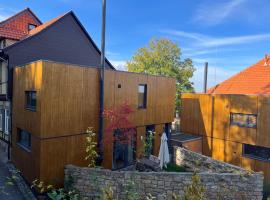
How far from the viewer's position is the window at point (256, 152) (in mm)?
16047

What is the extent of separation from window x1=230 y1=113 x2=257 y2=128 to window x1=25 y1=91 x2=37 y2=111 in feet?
45.4

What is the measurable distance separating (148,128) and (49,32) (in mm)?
9849

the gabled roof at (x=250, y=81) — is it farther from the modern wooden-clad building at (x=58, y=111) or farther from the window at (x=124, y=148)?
the window at (x=124, y=148)

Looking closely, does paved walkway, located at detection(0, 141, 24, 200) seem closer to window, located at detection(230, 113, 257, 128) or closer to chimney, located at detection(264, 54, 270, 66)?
window, located at detection(230, 113, 257, 128)

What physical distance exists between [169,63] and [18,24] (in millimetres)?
17821

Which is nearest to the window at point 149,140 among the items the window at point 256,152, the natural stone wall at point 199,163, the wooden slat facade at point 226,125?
the natural stone wall at point 199,163

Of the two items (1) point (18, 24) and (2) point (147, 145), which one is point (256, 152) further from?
(1) point (18, 24)

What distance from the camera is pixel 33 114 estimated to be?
37.8 feet

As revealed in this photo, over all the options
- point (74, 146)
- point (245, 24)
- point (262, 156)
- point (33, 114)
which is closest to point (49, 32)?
point (33, 114)

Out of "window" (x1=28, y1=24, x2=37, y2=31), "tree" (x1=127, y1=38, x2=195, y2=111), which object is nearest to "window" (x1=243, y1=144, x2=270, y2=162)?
"tree" (x1=127, y1=38, x2=195, y2=111)

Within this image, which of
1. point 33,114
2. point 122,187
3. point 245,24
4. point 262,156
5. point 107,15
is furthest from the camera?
point 245,24

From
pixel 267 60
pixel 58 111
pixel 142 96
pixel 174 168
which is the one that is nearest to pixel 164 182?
pixel 174 168

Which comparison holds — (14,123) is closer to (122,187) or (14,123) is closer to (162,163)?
(122,187)

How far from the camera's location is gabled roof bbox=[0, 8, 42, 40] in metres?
18.2
